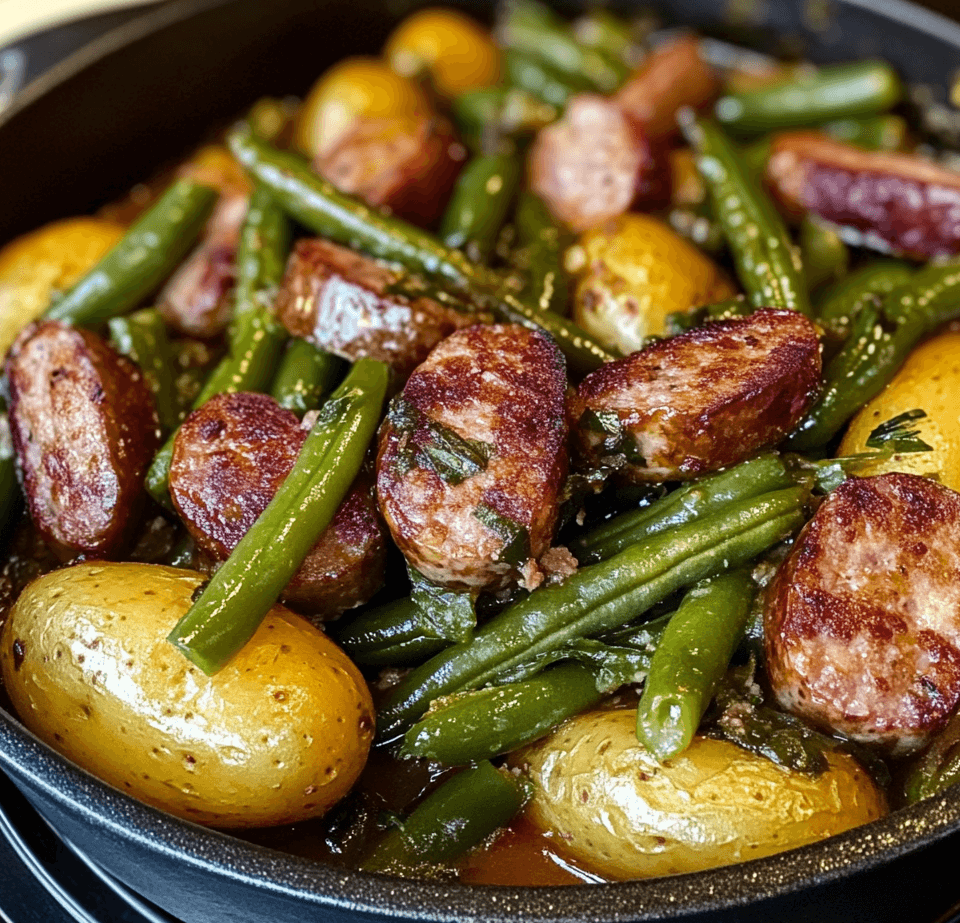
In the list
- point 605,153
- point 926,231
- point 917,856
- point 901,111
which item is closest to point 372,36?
point 605,153

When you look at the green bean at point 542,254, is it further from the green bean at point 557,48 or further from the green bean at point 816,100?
the green bean at point 816,100

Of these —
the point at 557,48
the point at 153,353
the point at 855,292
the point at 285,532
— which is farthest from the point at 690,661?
the point at 557,48

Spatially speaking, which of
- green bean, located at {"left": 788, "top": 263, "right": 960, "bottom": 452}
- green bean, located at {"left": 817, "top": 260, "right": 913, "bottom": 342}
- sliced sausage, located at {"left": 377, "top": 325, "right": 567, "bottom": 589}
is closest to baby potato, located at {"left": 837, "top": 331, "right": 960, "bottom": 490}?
green bean, located at {"left": 788, "top": 263, "right": 960, "bottom": 452}

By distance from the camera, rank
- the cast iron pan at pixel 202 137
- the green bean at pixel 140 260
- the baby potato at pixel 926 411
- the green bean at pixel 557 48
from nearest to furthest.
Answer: the cast iron pan at pixel 202 137 < the baby potato at pixel 926 411 < the green bean at pixel 140 260 < the green bean at pixel 557 48

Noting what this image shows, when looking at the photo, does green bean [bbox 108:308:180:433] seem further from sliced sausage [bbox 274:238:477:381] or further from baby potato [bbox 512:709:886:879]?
baby potato [bbox 512:709:886:879]

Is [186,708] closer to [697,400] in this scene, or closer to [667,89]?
[697,400]

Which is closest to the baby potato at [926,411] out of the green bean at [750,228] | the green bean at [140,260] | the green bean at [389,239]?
A: the green bean at [750,228]
